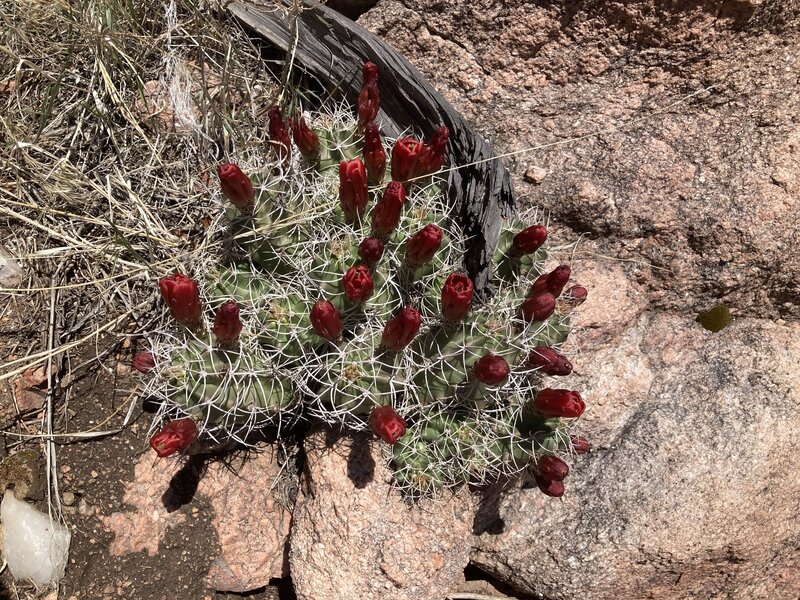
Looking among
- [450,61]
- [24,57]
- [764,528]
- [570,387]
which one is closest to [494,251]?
Answer: [570,387]

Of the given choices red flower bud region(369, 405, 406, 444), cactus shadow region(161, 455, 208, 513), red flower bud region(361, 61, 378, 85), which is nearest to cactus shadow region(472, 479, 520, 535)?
red flower bud region(369, 405, 406, 444)

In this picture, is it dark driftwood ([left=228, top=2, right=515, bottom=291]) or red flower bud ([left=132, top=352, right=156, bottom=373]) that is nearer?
red flower bud ([left=132, top=352, right=156, bottom=373])

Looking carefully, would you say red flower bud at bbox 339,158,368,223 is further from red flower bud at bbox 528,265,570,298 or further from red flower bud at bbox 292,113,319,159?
red flower bud at bbox 528,265,570,298

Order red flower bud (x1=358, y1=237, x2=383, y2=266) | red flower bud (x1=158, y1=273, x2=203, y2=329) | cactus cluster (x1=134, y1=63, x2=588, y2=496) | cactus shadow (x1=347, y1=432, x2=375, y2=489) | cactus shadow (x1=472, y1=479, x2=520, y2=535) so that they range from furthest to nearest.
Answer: cactus shadow (x1=472, y1=479, x2=520, y2=535)
cactus shadow (x1=347, y1=432, x2=375, y2=489)
cactus cluster (x1=134, y1=63, x2=588, y2=496)
red flower bud (x1=358, y1=237, x2=383, y2=266)
red flower bud (x1=158, y1=273, x2=203, y2=329)

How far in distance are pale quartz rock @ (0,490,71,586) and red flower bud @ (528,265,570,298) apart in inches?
106

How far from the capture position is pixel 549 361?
296 cm

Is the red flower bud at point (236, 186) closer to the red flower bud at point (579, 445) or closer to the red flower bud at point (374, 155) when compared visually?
the red flower bud at point (374, 155)

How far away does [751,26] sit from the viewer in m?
3.33

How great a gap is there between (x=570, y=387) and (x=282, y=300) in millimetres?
1680

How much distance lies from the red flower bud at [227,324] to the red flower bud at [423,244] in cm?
80

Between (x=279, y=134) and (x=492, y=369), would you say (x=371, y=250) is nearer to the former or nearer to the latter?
(x=492, y=369)

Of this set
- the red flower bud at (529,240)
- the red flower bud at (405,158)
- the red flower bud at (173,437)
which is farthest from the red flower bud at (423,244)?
the red flower bud at (173,437)

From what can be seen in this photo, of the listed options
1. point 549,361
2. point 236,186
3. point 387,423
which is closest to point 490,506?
point 549,361

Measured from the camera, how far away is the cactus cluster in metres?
2.77
